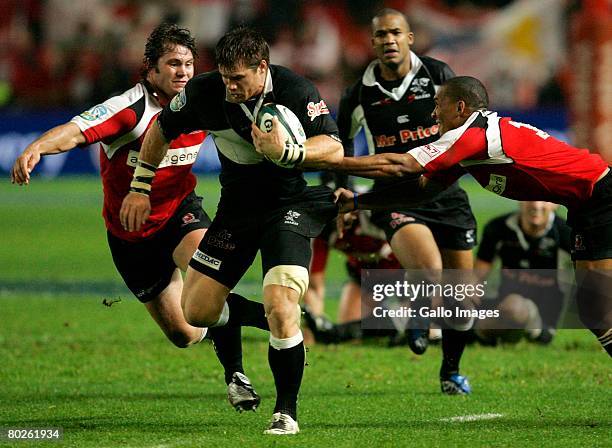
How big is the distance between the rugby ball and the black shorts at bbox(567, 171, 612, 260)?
1.82 metres

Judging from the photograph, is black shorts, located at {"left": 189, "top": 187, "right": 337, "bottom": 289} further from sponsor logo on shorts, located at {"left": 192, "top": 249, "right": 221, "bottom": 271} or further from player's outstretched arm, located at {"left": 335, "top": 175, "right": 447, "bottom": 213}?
player's outstretched arm, located at {"left": 335, "top": 175, "right": 447, "bottom": 213}

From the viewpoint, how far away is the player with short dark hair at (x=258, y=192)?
6.31m

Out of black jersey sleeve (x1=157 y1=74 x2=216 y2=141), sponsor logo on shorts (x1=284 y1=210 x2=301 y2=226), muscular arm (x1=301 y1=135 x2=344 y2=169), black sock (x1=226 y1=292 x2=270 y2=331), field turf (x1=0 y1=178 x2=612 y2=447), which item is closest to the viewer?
muscular arm (x1=301 y1=135 x2=344 y2=169)


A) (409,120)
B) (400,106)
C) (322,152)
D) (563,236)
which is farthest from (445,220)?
(322,152)

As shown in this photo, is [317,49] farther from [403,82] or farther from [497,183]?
[497,183]

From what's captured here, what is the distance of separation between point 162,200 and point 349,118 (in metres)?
1.87

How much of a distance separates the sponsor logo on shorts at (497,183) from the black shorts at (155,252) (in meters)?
2.15

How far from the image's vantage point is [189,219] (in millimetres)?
7910

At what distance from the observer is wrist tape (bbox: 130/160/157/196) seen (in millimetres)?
7090

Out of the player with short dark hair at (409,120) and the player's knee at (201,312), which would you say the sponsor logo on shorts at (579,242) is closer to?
the player with short dark hair at (409,120)

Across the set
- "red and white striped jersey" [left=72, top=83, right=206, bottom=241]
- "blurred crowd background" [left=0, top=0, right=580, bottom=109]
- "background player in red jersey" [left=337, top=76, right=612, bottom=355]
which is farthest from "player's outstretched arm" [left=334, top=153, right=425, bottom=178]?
"blurred crowd background" [left=0, top=0, right=580, bottom=109]

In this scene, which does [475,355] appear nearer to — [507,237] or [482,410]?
[507,237]

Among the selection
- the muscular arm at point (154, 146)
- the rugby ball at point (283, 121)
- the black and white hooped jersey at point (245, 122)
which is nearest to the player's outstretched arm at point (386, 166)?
the black and white hooped jersey at point (245, 122)

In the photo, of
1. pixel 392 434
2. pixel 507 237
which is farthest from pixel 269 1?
pixel 392 434
